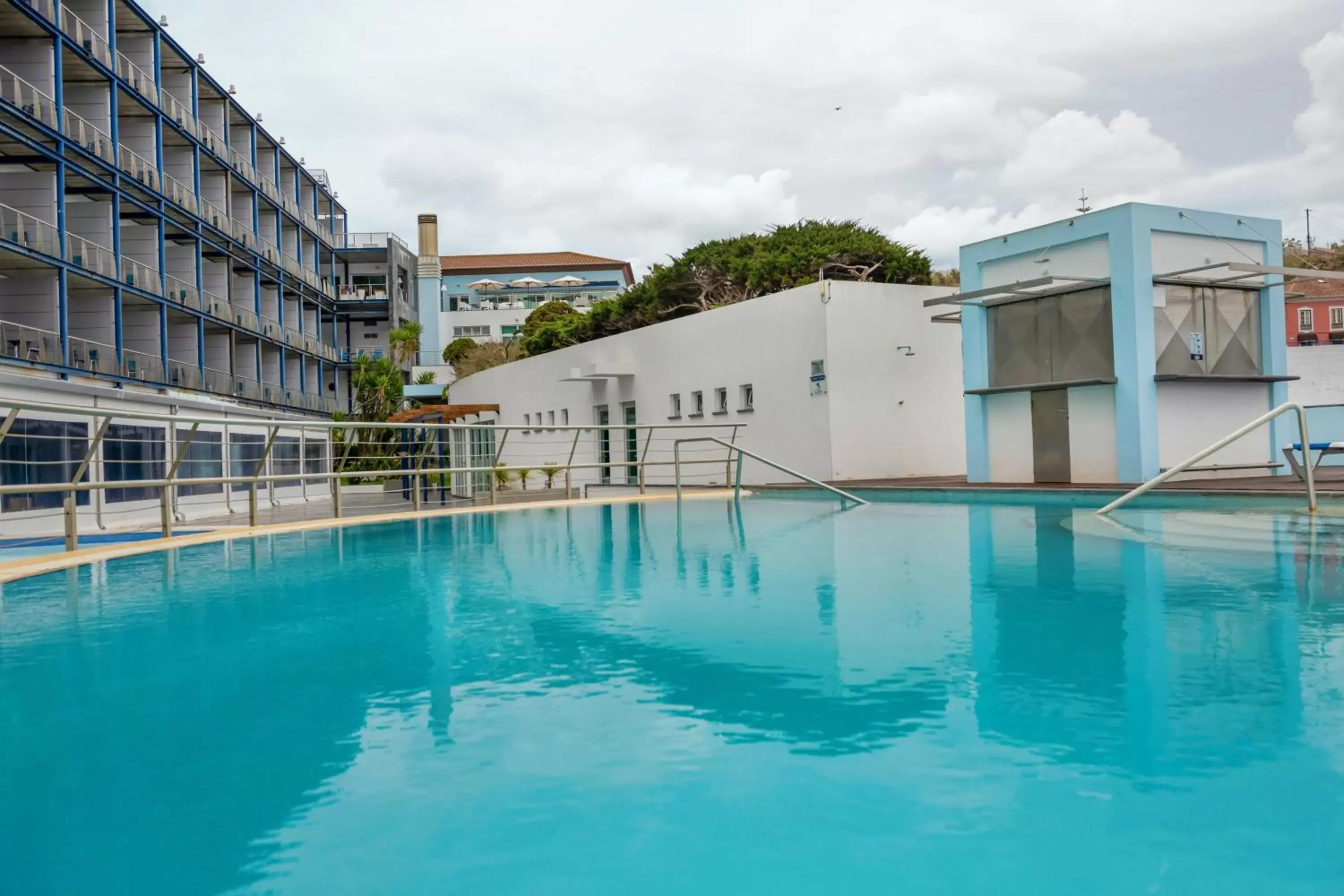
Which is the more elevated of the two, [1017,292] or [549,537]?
[1017,292]

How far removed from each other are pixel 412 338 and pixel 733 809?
44.6 meters

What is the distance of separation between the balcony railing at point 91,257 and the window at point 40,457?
7333mm

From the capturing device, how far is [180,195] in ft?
95.5

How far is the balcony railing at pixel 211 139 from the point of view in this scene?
31.1 m

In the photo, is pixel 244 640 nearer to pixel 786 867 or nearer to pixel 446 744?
pixel 446 744

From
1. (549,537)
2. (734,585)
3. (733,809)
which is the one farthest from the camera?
(549,537)

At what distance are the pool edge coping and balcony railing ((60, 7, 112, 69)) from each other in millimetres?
17207

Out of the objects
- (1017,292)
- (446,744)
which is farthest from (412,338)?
(446,744)

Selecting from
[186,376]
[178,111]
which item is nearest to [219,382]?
[186,376]

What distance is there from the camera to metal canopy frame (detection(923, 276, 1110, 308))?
43.4ft

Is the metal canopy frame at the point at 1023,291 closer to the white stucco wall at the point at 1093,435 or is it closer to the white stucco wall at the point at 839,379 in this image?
the white stucco wall at the point at 1093,435

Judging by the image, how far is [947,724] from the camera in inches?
115

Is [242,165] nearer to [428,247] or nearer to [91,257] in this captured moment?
[91,257]

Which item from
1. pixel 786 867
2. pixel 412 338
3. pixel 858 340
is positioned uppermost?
pixel 412 338
